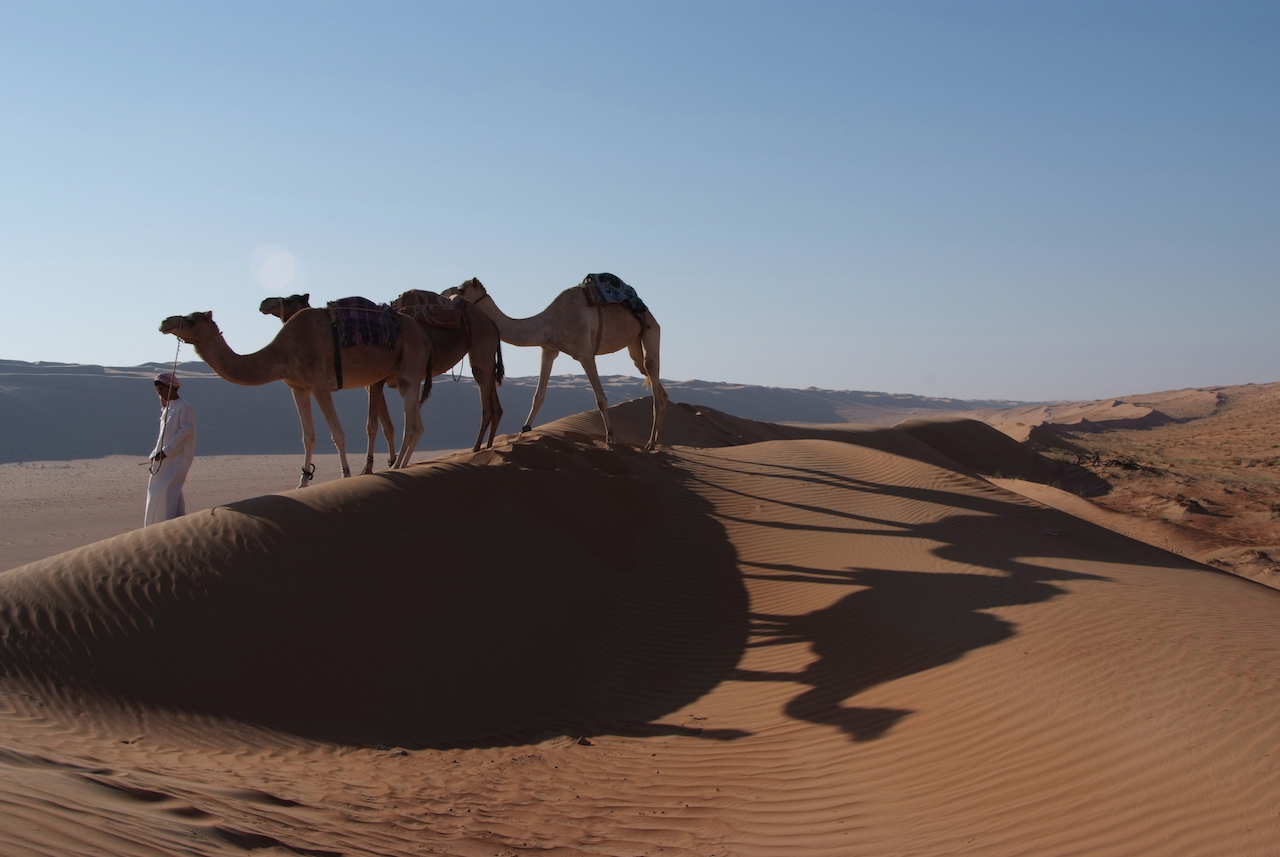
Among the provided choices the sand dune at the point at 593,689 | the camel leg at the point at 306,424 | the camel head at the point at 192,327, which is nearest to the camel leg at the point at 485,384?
the sand dune at the point at 593,689

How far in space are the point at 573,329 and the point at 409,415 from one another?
4468 mm

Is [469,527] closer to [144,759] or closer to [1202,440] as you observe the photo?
[144,759]

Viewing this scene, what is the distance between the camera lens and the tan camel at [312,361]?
9.62 m

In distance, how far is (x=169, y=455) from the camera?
30.2 ft

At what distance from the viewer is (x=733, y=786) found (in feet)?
18.5

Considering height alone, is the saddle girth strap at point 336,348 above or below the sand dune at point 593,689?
above

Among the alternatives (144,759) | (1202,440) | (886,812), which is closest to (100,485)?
(144,759)

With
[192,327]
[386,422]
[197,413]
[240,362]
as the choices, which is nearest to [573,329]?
[386,422]

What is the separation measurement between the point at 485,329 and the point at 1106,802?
31.9 ft

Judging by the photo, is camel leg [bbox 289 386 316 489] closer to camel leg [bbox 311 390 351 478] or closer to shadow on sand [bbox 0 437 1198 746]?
camel leg [bbox 311 390 351 478]

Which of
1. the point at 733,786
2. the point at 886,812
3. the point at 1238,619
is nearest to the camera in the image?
the point at 886,812

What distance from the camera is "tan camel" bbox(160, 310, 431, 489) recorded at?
9.62 m

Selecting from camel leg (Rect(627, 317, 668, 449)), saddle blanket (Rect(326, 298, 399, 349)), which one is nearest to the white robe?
saddle blanket (Rect(326, 298, 399, 349))

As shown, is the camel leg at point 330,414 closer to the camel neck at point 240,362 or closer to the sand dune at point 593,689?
the camel neck at point 240,362
